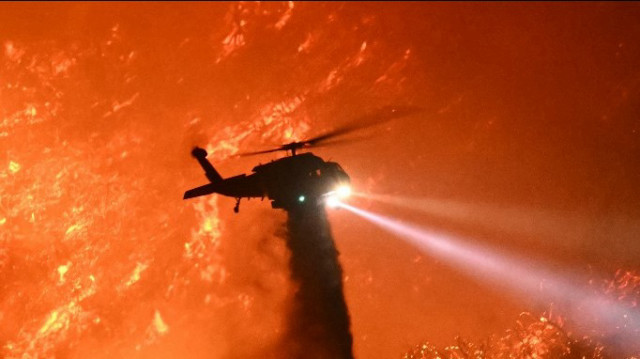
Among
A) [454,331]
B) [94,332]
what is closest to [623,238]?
[454,331]

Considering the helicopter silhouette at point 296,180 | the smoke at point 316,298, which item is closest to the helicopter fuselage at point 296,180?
the helicopter silhouette at point 296,180

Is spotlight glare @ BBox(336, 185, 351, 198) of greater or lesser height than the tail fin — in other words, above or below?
below

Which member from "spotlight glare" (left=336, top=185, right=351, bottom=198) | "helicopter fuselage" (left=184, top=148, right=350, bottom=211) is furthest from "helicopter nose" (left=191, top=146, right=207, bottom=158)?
"spotlight glare" (left=336, top=185, right=351, bottom=198)

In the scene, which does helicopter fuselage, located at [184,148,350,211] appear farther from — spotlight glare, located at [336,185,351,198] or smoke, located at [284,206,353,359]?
smoke, located at [284,206,353,359]

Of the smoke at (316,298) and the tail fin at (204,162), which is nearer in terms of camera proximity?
the tail fin at (204,162)

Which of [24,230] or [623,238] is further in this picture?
[623,238]

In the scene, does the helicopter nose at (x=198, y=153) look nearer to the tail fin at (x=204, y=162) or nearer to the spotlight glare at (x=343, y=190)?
the tail fin at (x=204, y=162)

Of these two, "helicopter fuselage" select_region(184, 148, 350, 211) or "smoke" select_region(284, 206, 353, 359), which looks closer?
"helicopter fuselage" select_region(184, 148, 350, 211)

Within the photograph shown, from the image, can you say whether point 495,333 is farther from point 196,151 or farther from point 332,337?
point 196,151

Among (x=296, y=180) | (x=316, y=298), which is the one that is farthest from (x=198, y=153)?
(x=316, y=298)
